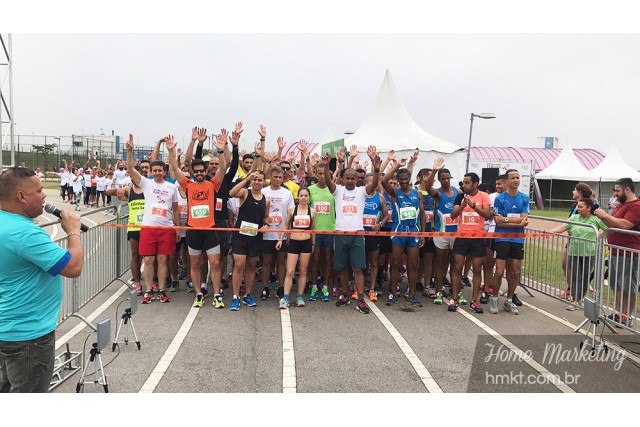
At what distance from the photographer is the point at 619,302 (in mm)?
6020

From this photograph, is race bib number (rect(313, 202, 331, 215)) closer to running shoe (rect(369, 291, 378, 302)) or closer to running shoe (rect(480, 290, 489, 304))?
running shoe (rect(369, 291, 378, 302))

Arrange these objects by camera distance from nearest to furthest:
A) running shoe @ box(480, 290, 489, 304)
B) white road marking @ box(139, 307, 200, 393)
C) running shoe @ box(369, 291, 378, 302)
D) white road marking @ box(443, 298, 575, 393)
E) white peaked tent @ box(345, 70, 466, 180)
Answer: white road marking @ box(139, 307, 200, 393) < white road marking @ box(443, 298, 575, 393) < running shoe @ box(369, 291, 378, 302) < running shoe @ box(480, 290, 489, 304) < white peaked tent @ box(345, 70, 466, 180)

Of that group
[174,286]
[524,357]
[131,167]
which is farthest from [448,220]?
[131,167]

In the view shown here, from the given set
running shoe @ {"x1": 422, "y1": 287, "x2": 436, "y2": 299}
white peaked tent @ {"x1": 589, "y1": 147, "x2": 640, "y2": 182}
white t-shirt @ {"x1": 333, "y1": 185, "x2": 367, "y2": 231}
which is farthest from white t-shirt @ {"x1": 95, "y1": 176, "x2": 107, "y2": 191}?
white peaked tent @ {"x1": 589, "y1": 147, "x2": 640, "y2": 182}

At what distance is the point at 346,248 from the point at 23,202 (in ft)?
16.2

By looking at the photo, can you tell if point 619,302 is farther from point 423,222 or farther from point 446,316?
point 423,222

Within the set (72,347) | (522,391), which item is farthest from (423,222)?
(72,347)

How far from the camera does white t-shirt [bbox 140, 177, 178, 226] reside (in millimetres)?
7293

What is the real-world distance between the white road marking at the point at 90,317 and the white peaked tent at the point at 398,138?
589 inches

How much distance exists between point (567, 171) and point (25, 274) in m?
33.8

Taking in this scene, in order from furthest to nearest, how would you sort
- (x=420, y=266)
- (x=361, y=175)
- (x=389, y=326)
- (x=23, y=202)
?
1. (x=420, y=266)
2. (x=361, y=175)
3. (x=389, y=326)
4. (x=23, y=202)

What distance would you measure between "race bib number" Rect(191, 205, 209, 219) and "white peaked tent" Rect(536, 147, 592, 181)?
29.5 meters

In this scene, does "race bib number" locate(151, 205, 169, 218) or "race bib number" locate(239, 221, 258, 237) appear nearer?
"race bib number" locate(239, 221, 258, 237)

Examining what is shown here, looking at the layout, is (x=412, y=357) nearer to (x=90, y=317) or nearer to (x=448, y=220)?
(x=448, y=220)
